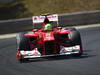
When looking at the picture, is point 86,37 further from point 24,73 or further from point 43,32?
point 24,73

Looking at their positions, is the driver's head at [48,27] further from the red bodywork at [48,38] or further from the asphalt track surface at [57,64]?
the asphalt track surface at [57,64]

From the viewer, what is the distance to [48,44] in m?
13.9

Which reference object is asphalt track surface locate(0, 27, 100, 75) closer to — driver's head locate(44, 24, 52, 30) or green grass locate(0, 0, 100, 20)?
driver's head locate(44, 24, 52, 30)

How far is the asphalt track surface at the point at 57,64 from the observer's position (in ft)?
36.8

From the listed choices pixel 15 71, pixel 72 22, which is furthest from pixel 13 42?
pixel 15 71

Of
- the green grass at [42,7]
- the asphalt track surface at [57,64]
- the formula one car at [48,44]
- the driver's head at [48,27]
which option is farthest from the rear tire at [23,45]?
the green grass at [42,7]

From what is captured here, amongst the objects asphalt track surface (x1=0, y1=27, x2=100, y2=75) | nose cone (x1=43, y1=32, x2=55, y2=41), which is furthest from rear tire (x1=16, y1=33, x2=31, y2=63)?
nose cone (x1=43, y1=32, x2=55, y2=41)

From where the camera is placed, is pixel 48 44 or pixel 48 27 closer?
pixel 48 44

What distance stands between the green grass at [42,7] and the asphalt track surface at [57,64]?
10624 millimetres

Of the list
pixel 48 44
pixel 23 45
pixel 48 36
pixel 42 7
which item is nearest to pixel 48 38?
pixel 48 36

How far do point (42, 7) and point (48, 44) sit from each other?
14.5 meters

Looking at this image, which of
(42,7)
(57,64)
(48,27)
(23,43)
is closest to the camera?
(57,64)

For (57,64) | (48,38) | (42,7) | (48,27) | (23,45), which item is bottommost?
(57,64)

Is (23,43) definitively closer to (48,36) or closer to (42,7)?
(48,36)
